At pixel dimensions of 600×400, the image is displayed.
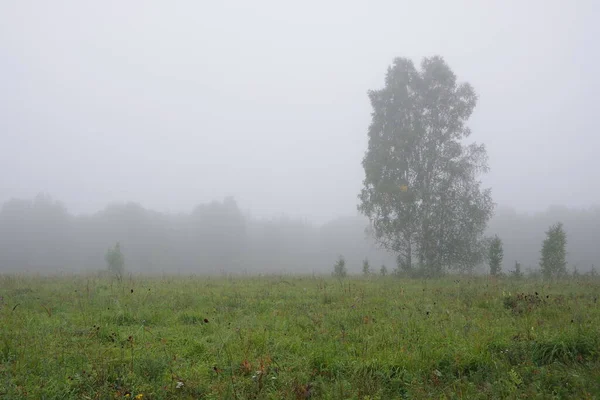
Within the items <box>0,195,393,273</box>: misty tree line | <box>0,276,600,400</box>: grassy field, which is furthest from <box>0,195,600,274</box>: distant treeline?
<box>0,276,600,400</box>: grassy field

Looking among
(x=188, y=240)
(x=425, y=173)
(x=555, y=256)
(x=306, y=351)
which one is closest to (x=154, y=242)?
(x=188, y=240)

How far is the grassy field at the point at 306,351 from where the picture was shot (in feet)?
14.1

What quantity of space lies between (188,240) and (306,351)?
198 feet

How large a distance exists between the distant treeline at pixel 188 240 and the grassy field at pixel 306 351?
4153cm

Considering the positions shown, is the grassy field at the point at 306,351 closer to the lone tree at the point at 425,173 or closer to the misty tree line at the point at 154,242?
the lone tree at the point at 425,173

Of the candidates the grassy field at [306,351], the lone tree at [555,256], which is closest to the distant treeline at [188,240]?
the lone tree at [555,256]

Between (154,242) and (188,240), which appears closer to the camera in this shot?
(154,242)

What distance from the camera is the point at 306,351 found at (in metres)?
5.45

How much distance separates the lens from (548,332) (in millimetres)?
5770

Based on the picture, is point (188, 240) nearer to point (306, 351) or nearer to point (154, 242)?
point (154, 242)

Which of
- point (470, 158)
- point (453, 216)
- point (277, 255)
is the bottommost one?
point (277, 255)

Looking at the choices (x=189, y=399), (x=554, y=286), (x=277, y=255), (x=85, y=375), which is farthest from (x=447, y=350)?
(x=277, y=255)

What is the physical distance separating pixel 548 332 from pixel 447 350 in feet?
6.76

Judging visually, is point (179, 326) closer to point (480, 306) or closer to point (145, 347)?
point (145, 347)
